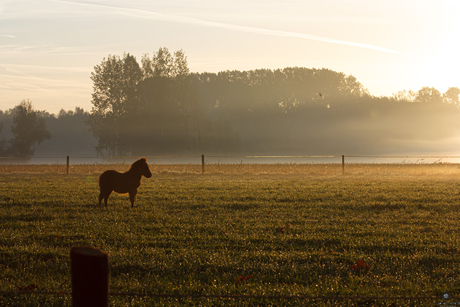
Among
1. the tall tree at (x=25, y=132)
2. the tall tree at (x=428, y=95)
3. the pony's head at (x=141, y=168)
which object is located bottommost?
the pony's head at (x=141, y=168)

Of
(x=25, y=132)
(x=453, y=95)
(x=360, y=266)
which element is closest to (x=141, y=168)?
(x=360, y=266)

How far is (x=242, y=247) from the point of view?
22.7ft

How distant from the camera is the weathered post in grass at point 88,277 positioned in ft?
7.70

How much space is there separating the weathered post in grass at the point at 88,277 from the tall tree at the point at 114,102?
6515 cm

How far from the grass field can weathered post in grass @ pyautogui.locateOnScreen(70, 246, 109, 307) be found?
58.1 inches

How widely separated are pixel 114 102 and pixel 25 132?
18.4 meters

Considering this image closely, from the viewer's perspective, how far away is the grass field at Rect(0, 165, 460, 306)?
499 centimetres

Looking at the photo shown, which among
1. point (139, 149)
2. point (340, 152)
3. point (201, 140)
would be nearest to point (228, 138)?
point (201, 140)

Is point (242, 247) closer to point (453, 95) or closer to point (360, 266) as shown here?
point (360, 266)

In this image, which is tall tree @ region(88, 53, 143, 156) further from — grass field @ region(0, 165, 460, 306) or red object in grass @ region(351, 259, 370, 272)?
red object in grass @ region(351, 259, 370, 272)

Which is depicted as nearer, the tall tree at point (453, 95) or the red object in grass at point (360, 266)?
the red object in grass at point (360, 266)

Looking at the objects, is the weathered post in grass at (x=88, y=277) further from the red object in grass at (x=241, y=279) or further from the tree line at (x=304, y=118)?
the tree line at (x=304, y=118)

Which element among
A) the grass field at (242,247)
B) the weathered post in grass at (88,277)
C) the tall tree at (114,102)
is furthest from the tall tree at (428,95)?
the weathered post in grass at (88,277)

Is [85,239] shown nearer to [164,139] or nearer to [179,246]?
[179,246]
